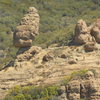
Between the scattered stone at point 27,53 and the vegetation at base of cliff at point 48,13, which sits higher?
the vegetation at base of cliff at point 48,13

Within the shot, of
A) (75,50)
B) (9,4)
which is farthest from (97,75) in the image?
(9,4)

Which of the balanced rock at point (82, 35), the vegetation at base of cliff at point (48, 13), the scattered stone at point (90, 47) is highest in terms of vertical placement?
the vegetation at base of cliff at point (48, 13)

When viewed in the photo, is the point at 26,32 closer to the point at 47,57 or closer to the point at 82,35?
the point at 47,57

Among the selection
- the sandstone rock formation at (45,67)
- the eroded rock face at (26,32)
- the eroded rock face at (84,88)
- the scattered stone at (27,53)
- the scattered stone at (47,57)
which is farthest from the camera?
the eroded rock face at (26,32)

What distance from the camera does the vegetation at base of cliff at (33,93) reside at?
150 feet

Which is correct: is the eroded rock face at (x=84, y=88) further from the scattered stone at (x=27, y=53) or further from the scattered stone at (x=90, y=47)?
the scattered stone at (x=27, y=53)

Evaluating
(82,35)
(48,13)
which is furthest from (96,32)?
(48,13)

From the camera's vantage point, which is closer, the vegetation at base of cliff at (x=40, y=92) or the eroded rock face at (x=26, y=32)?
the vegetation at base of cliff at (x=40, y=92)

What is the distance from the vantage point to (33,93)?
1827 inches

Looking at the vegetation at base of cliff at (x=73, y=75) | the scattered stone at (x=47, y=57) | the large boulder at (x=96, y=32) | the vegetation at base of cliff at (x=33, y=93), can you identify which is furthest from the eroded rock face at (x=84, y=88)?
the large boulder at (x=96, y=32)

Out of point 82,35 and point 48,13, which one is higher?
point 48,13

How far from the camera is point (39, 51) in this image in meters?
54.1

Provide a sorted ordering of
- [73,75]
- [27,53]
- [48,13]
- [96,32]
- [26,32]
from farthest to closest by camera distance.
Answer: [48,13] → [26,32] → [27,53] → [96,32] → [73,75]

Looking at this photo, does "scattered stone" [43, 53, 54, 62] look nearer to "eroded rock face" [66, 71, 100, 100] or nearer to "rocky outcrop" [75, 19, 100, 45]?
"rocky outcrop" [75, 19, 100, 45]
